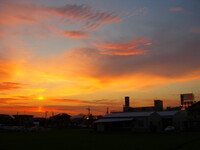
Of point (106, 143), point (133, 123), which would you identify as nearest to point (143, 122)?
point (133, 123)

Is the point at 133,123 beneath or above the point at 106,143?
above

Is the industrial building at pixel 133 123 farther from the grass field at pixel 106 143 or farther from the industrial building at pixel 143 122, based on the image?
the grass field at pixel 106 143

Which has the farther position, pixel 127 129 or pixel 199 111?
pixel 199 111

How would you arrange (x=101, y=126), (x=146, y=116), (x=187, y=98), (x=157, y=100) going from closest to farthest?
(x=146, y=116) → (x=101, y=126) → (x=157, y=100) → (x=187, y=98)

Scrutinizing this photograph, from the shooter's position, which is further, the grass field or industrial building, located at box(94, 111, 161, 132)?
industrial building, located at box(94, 111, 161, 132)

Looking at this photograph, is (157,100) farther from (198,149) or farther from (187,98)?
(198,149)

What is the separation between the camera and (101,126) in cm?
5250

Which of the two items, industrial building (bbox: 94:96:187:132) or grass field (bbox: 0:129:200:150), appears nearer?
grass field (bbox: 0:129:200:150)

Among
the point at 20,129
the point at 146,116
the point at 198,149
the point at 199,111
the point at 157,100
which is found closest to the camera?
the point at 198,149

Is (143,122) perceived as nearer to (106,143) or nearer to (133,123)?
(133,123)

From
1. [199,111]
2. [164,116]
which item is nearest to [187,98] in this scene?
[199,111]

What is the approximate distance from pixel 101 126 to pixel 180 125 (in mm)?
18720

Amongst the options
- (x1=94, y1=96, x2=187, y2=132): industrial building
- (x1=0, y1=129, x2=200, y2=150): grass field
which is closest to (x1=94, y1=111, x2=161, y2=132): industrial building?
(x1=94, y1=96, x2=187, y2=132): industrial building

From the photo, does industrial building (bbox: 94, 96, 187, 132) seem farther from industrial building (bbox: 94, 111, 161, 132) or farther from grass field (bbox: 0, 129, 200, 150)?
grass field (bbox: 0, 129, 200, 150)
